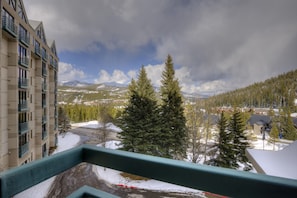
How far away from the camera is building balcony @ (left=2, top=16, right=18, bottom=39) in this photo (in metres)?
4.63

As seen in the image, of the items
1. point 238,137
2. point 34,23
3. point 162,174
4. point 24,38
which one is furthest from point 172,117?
point 162,174

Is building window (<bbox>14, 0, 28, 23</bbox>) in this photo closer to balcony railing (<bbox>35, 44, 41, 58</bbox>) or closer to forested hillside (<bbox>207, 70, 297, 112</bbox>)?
balcony railing (<bbox>35, 44, 41, 58</bbox>)

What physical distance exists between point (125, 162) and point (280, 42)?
19.2 feet

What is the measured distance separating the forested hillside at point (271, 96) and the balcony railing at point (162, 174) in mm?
13222

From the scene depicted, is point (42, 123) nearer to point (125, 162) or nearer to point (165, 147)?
point (165, 147)

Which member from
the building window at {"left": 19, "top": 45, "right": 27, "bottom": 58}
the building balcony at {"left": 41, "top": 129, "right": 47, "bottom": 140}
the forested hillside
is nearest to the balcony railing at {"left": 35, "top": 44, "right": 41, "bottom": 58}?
the building window at {"left": 19, "top": 45, "right": 27, "bottom": 58}

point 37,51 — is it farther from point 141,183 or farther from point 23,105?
point 141,183

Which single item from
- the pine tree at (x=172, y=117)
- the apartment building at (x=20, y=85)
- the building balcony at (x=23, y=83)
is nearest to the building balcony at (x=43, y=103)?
the apartment building at (x=20, y=85)

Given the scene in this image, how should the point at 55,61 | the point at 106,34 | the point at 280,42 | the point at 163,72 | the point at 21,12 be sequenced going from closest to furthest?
the point at 280,42 < the point at 21,12 < the point at 106,34 < the point at 163,72 < the point at 55,61

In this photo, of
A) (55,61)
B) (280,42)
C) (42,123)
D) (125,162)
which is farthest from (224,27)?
(55,61)

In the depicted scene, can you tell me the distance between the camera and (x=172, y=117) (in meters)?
7.97

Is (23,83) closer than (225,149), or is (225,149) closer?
(23,83)

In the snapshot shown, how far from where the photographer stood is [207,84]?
534 inches

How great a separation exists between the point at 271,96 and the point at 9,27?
71.4 ft
